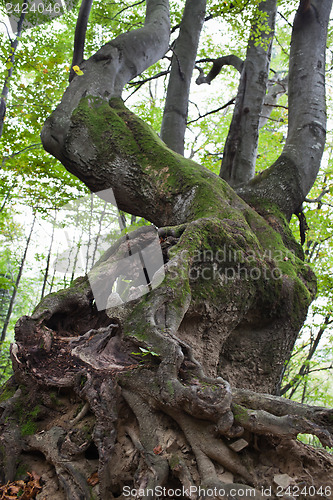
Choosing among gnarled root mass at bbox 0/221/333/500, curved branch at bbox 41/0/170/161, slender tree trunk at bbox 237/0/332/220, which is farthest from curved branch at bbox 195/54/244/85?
gnarled root mass at bbox 0/221/333/500

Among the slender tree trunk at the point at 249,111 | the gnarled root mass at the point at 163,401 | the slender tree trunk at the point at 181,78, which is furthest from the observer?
the slender tree trunk at the point at 181,78

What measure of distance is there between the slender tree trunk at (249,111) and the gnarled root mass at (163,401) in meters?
2.87

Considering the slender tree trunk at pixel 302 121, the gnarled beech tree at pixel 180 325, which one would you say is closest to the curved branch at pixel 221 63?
the gnarled beech tree at pixel 180 325

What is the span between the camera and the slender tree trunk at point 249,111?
20.1ft

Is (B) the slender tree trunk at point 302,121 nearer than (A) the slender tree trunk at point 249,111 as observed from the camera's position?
Yes

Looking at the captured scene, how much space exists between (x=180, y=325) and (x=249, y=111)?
184 inches

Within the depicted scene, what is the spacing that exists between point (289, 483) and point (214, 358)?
1407 mm

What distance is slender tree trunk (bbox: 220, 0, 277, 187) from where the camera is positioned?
614cm

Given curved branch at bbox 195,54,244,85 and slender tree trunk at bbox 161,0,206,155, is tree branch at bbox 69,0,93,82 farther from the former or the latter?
curved branch at bbox 195,54,244,85

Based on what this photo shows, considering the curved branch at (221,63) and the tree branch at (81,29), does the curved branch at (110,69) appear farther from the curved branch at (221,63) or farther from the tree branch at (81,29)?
the curved branch at (221,63)

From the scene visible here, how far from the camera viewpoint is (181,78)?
714 cm

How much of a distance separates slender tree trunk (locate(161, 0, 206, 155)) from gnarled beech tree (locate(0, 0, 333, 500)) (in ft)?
0.20

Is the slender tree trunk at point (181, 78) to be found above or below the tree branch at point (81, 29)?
above

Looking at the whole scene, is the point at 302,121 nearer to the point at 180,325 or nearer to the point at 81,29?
the point at 81,29
